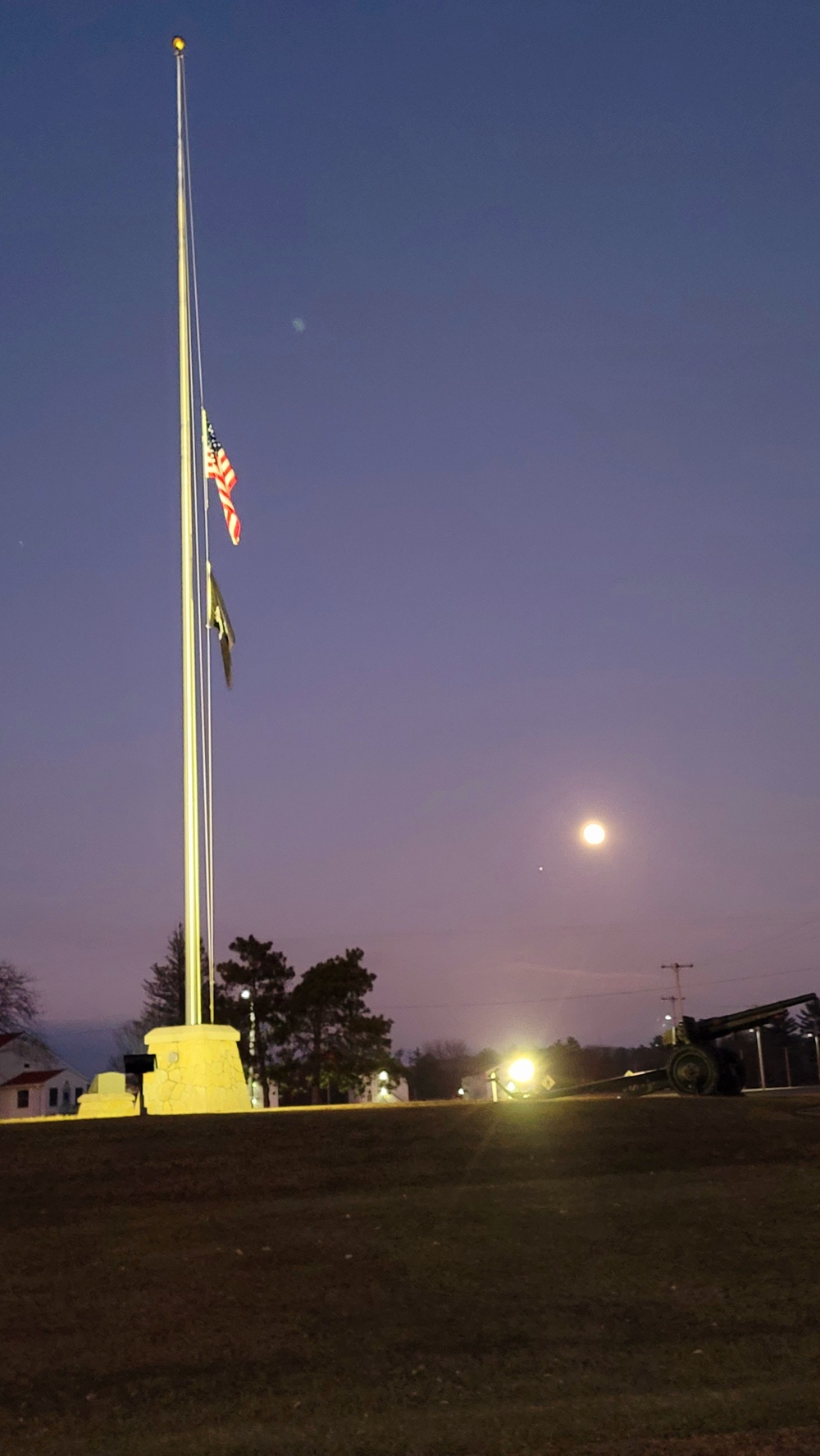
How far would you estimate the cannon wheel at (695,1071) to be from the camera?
18.1 metres

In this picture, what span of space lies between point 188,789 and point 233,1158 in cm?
705

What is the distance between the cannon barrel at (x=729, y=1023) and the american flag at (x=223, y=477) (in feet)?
33.7

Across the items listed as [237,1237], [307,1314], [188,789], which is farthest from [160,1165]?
[188,789]

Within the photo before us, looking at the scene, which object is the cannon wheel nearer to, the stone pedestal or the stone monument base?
the stone pedestal

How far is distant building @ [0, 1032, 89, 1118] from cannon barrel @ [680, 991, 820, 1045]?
168 feet

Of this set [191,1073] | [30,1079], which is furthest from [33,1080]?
[191,1073]

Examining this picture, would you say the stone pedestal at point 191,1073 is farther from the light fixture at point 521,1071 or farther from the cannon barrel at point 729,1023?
the light fixture at point 521,1071

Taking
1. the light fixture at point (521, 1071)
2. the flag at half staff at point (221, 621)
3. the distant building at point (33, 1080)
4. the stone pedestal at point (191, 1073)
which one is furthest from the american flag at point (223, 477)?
the distant building at point (33, 1080)

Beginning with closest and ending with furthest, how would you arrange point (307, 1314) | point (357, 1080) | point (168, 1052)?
point (307, 1314) → point (168, 1052) → point (357, 1080)

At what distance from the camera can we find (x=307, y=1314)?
7.26 m

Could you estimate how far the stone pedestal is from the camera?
51.3 ft

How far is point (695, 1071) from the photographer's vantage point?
18281 millimetres

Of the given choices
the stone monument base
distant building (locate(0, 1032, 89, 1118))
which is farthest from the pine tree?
the stone monument base

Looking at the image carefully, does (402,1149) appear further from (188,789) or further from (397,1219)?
(188,789)
